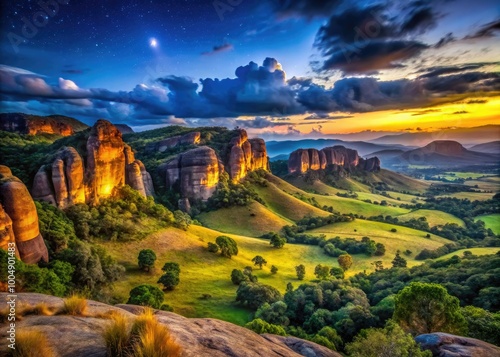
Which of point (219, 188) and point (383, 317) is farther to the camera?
point (219, 188)

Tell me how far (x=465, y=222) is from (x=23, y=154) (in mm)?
150856

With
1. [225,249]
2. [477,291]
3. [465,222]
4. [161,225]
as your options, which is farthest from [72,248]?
[465,222]

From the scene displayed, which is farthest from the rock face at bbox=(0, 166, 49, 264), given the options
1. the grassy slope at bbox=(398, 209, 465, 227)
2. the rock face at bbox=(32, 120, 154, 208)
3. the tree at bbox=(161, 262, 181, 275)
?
the grassy slope at bbox=(398, 209, 465, 227)

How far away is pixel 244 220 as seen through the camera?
90062mm

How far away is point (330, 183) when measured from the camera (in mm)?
185750

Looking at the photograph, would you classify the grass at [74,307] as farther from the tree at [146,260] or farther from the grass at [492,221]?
the grass at [492,221]

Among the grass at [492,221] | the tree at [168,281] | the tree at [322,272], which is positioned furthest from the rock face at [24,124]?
the grass at [492,221]

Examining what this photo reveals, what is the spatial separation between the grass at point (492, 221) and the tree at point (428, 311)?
110887 mm

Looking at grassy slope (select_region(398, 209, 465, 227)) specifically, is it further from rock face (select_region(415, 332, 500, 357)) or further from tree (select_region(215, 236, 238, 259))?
rock face (select_region(415, 332, 500, 357))

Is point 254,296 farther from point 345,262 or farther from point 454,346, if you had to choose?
point 345,262

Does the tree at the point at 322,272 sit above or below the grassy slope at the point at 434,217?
above

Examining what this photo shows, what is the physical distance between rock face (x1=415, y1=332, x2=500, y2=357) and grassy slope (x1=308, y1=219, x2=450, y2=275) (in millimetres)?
52606

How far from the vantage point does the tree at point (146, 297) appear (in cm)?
3055

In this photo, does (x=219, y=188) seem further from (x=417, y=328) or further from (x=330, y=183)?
(x=330, y=183)
